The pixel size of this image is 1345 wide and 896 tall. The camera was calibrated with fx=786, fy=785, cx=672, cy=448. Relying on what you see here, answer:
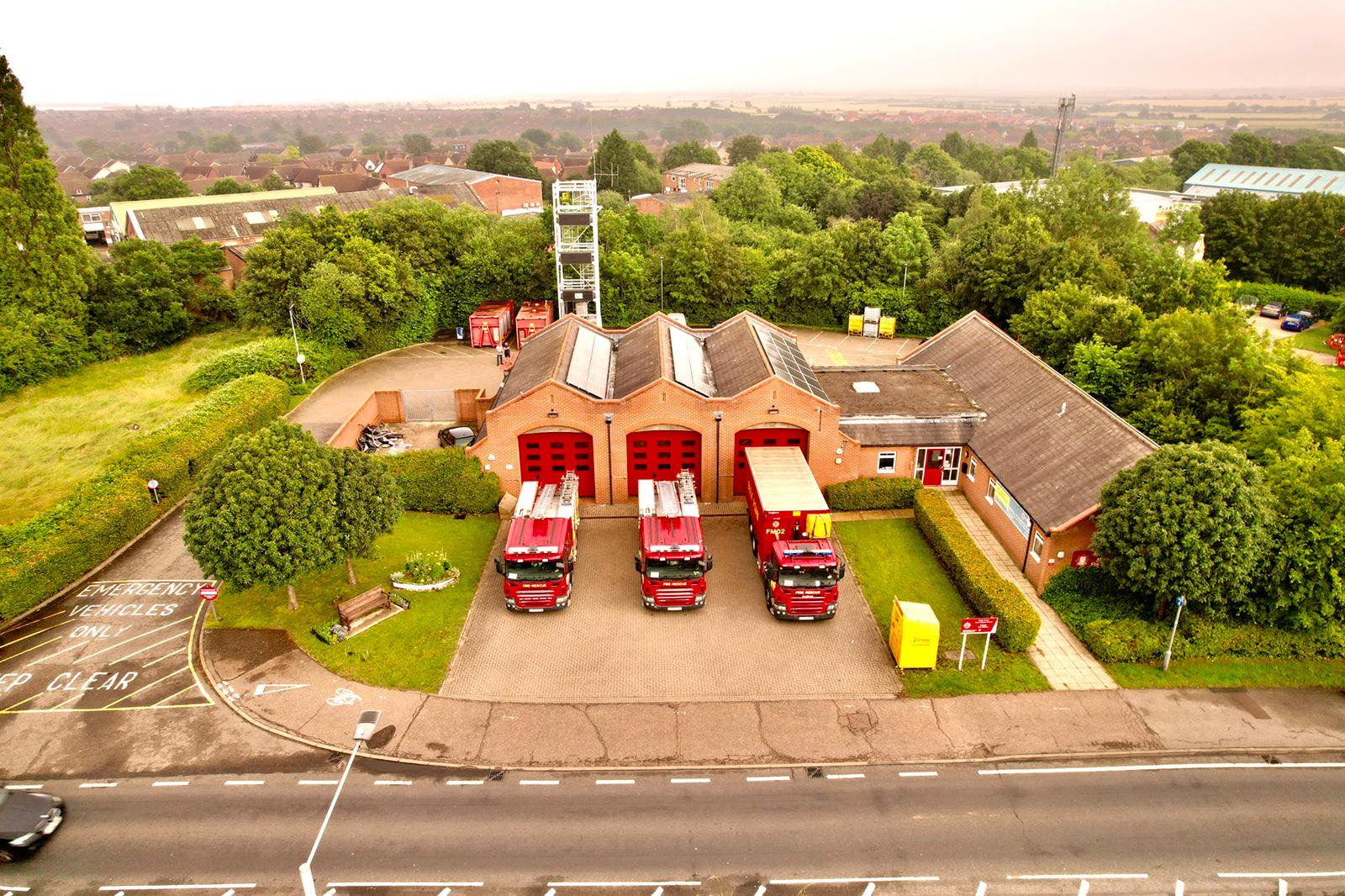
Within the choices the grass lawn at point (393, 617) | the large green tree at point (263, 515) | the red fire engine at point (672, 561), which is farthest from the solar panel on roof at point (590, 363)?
the large green tree at point (263, 515)

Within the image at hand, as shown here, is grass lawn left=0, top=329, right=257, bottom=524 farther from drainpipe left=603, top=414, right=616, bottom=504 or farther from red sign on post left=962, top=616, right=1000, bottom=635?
red sign on post left=962, top=616, right=1000, bottom=635

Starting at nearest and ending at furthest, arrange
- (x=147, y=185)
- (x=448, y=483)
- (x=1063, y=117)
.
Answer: (x=448, y=483) → (x=1063, y=117) → (x=147, y=185)

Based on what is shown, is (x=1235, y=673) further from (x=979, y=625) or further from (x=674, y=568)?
(x=674, y=568)

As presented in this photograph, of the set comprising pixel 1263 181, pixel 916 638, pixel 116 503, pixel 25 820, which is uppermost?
pixel 1263 181

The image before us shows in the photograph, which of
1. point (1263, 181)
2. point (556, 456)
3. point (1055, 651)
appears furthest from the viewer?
point (1263, 181)

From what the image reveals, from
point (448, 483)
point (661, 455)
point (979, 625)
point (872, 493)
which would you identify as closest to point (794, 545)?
point (979, 625)

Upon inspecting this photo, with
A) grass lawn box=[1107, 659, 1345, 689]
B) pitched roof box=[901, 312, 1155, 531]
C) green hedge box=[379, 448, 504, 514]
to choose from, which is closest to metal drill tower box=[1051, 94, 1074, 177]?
pitched roof box=[901, 312, 1155, 531]
